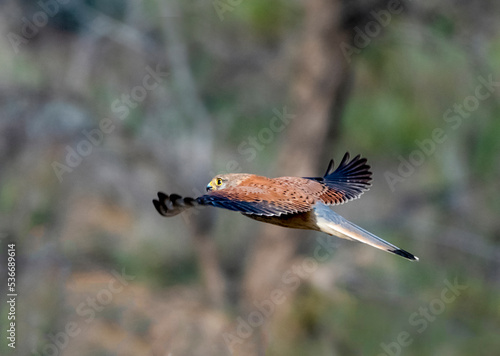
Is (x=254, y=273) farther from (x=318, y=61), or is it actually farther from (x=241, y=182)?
(x=241, y=182)

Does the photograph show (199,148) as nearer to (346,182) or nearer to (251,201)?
(346,182)

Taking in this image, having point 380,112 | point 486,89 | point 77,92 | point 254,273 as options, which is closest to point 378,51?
point 380,112

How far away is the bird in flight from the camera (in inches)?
116

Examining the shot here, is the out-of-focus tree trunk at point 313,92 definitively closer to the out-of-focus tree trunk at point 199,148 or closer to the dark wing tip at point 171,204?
the out-of-focus tree trunk at point 199,148

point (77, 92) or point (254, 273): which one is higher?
point (77, 92)

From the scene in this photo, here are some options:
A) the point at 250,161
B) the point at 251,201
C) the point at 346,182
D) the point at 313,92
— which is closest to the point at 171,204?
the point at 251,201

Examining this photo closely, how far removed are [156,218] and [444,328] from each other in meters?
4.63

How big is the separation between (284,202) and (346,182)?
A: 89 cm

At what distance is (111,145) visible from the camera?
11.3 m

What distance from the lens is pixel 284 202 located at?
10.4 ft

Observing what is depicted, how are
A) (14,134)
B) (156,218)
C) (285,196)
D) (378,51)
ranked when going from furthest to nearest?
(156,218) < (378,51) < (14,134) < (285,196)

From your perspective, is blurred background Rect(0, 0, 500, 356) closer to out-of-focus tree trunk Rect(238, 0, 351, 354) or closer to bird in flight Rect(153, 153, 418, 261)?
out-of-focus tree trunk Rect(238, 0, 351, 354)

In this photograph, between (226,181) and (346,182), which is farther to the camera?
(346,182)

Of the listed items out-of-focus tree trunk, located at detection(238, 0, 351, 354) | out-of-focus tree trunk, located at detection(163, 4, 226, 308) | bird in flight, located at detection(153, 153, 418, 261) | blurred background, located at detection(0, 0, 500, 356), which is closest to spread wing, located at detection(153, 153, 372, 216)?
bird in flight, located at detection(153, 153, 418, 261)
